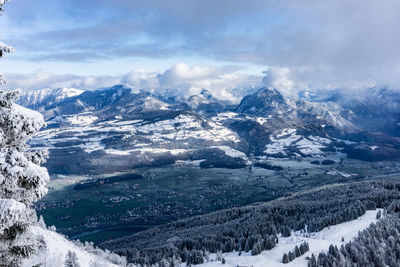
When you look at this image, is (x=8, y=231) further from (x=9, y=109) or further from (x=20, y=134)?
(x=9, y=109)

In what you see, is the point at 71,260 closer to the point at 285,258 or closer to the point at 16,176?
the point at 16,176

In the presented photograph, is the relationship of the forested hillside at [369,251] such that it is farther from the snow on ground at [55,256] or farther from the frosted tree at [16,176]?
the frosted tree at [16,176]

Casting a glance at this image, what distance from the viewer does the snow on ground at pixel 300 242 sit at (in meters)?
45.5

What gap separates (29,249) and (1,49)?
1254cm

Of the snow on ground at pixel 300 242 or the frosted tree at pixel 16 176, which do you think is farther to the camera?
the snow on ground at pixel 300 242

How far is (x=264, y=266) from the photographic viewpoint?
44.0 m

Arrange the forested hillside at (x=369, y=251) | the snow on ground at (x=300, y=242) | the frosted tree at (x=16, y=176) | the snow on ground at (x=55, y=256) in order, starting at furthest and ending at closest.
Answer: the snow on ground at (x=300, y=242), the forested hillside at (x=369, y=251), the snow on ground at (x=55, y=256), the frosted tree at (x=16, y=176)

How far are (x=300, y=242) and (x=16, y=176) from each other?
47209mm

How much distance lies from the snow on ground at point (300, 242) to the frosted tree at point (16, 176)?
1387 inches

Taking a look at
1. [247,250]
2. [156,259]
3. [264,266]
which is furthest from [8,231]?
[156,259]

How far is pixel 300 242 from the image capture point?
51.5 meters

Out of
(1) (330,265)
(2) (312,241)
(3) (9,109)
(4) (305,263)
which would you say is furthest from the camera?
(2) (312,241)

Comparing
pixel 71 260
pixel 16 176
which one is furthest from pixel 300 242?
pixel 16 176

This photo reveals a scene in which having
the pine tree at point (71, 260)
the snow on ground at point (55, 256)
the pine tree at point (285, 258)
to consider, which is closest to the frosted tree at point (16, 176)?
the pine tree at point (71, 260)
